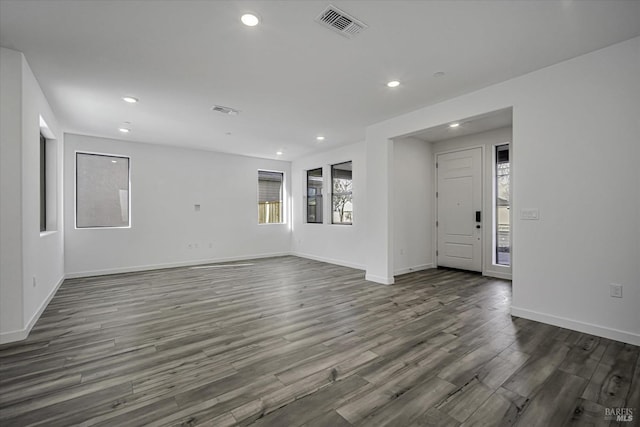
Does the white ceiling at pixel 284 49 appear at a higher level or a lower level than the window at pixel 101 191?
higher

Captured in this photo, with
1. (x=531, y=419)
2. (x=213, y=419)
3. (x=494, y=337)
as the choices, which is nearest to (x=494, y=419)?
(x=531, y=419)

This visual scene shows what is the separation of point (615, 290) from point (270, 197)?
24.0 feet

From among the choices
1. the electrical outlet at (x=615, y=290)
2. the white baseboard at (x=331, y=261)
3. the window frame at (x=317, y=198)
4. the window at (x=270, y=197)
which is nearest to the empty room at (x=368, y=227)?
the electrical outlet at (x=615, y=290)

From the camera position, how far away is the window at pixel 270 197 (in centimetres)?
839

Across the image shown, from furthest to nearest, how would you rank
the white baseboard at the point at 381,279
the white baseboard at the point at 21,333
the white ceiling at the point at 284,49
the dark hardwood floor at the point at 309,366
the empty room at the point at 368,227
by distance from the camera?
the white baseboard at the point at 381,279 < the white baseboard at the point at 21,333 < the white ceiling at the point at 284,49 < the empty room at the point at 368,227 < the dark hardwood floor at the point at 309,366

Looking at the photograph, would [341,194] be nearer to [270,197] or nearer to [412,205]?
[412,205]

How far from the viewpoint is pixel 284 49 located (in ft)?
9.20

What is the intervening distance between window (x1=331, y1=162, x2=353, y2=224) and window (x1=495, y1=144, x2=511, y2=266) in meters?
3.03

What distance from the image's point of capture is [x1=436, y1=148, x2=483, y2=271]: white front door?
232 inches

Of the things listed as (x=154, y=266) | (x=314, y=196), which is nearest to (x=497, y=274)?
(x=314, y=196)

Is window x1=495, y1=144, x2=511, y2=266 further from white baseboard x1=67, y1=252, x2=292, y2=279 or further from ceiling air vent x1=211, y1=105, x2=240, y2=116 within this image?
white baseboard x1=67, y1=252, x2=292, y2=279

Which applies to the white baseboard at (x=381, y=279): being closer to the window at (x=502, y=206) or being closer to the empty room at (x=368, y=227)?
the empty room at (x=368, y=227)

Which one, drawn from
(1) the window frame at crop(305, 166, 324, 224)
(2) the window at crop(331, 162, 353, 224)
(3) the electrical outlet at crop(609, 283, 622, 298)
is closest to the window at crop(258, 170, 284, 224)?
(1) the window frame at crop(305, 166, 324, 224)

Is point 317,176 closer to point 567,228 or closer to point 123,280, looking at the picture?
point 123,280
